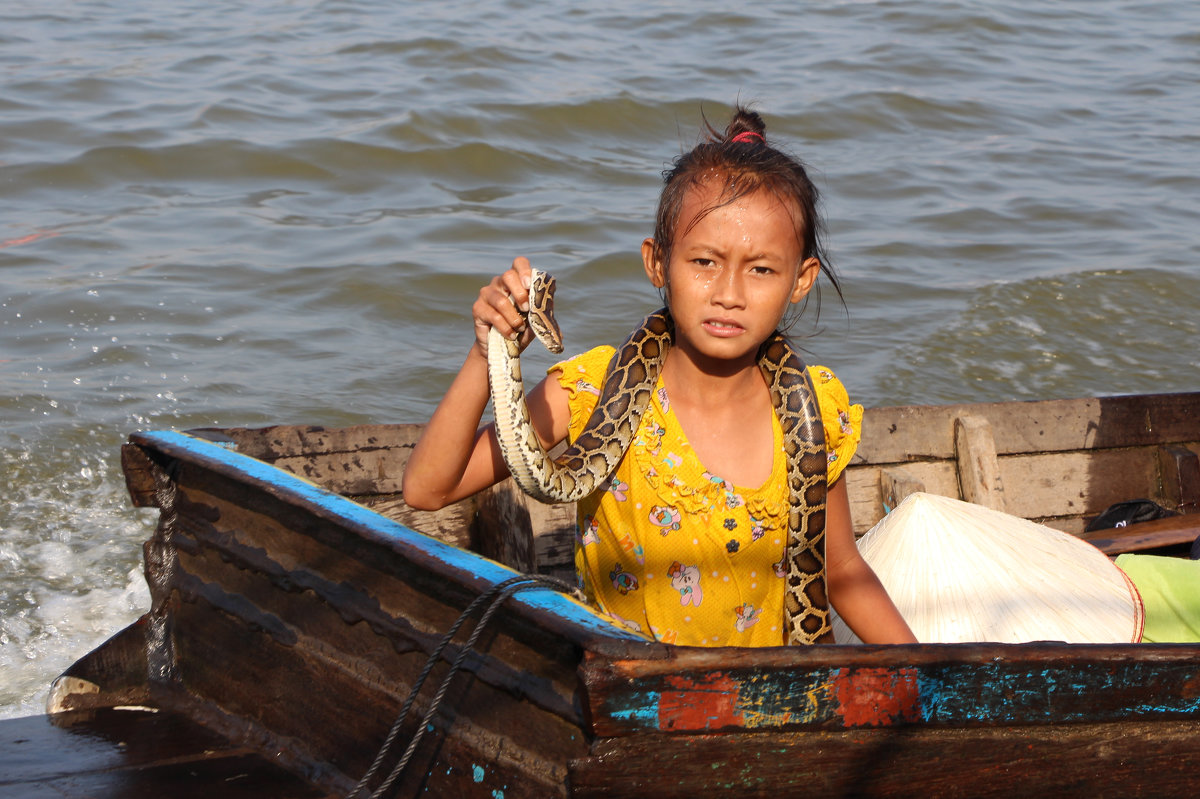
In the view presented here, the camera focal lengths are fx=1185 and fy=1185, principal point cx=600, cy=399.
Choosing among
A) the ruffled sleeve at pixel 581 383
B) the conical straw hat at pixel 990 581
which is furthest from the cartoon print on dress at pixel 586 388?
the conical straw hat at pixel 990 581

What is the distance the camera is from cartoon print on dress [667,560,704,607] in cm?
267

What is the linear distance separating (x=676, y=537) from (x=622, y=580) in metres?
0.18

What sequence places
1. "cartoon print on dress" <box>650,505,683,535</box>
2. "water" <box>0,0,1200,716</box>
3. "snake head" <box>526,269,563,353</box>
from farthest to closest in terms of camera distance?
"water" <box>0,0,1200,716</box>, "cartoon print on dress" <box>650,505,683,535</box>, "snake head" <box>526,269,563,353</box>

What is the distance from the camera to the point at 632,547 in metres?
2.69

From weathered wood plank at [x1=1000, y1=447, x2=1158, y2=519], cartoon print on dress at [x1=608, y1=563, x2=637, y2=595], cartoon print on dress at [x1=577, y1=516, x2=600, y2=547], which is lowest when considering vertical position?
weathered wood plank at [x1=1000, y1=447, x2=1158, y2=519]

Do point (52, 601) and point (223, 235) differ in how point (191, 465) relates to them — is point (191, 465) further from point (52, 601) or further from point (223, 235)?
point (223, 235)

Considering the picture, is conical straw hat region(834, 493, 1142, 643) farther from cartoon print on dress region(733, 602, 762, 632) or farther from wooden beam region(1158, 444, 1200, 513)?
wooden beam region(1158, 444, 1200, 513)

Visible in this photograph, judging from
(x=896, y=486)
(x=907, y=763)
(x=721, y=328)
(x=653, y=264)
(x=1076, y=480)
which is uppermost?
(x=653, y=264)

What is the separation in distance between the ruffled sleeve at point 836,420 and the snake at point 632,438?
8 centimetres

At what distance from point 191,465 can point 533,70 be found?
A: 35.2ft

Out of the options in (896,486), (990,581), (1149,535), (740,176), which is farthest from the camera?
(896,486)

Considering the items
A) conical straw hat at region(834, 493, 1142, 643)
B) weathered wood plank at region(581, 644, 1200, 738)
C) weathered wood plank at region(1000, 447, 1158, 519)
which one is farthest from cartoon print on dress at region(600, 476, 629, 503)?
weathered wood plank at region(1000, 447, 1158, 519)

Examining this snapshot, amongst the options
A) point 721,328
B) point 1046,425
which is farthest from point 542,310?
point 1046,425

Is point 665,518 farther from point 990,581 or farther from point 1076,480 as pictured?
point 1076,480
